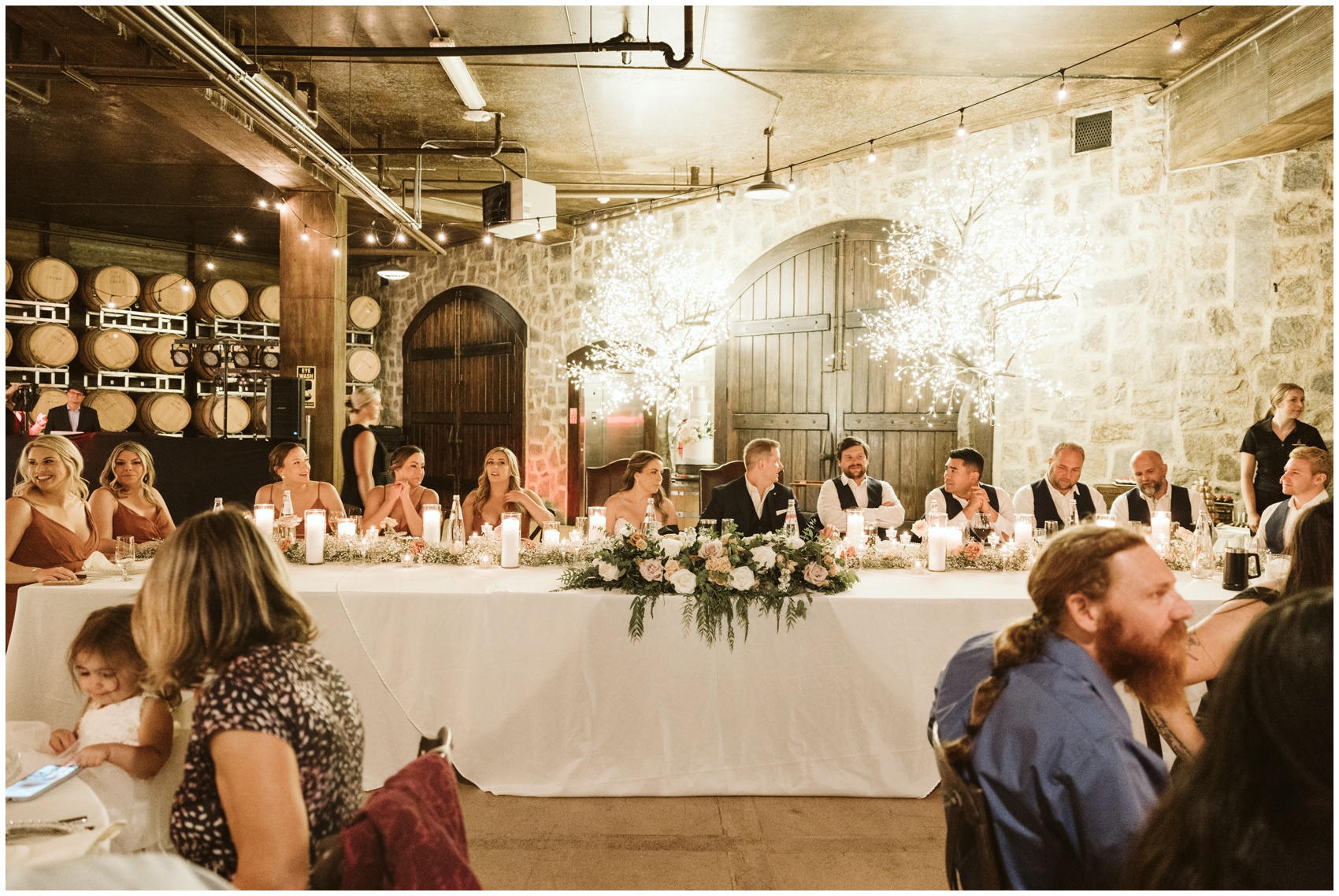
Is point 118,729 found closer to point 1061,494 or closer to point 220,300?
point 1061,494

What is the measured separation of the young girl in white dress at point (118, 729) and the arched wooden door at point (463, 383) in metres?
8.25

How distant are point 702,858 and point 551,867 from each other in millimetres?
467

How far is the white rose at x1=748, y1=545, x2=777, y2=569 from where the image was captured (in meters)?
3.04

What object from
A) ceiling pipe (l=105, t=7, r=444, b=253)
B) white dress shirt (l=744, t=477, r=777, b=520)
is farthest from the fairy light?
white dress shirt (l=744, t=477, r=777, b=520)

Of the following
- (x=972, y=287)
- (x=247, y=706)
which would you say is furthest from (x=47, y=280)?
(x=247, y=706)

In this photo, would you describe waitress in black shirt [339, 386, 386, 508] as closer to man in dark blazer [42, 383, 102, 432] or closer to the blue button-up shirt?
man in dark blazer [42, 383, 102, 432]

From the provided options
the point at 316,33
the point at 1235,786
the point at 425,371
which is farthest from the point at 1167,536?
the point at 425,371

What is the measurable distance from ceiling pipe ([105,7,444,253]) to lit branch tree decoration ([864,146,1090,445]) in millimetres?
Answer: 4194

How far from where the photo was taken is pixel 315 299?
730cm

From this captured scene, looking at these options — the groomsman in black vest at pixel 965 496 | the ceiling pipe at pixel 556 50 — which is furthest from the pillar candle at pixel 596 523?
the ceiling pipe at pixel 556 50

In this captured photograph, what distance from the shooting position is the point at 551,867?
2605mm

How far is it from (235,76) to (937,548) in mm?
3802

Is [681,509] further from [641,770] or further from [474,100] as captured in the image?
[641,770]

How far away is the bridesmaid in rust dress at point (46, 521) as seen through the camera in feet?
10.3
